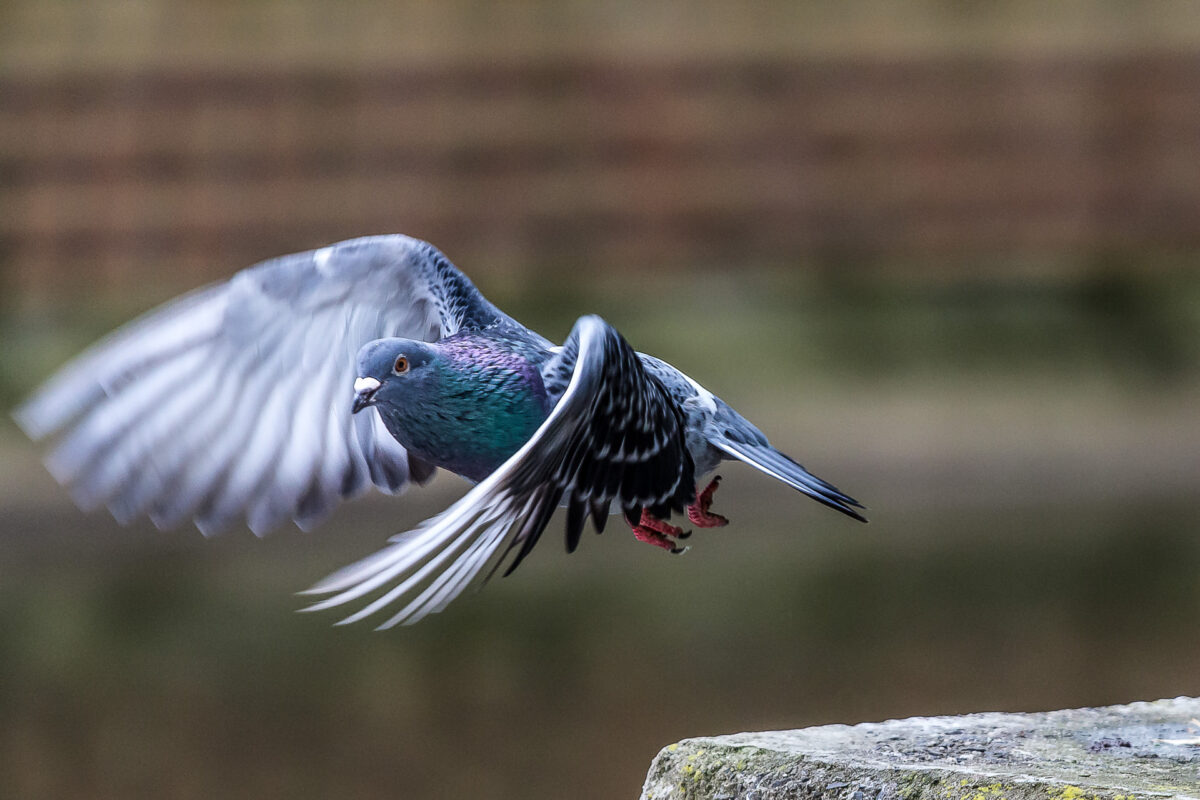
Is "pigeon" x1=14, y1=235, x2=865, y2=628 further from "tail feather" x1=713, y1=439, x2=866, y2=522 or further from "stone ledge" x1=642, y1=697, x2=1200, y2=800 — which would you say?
"stone ledge" x1=642, y1=697, x2=1200, y2=800

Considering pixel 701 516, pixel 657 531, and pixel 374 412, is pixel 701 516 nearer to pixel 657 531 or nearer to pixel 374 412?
pixel 657 531

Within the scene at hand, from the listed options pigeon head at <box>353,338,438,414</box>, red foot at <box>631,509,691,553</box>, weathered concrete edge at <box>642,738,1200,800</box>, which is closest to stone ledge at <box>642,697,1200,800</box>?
weathered concrete edge at <box>642,738,1200,800</box>

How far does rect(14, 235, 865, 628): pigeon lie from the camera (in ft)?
3.51

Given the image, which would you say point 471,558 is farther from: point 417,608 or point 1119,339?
point 1119,339

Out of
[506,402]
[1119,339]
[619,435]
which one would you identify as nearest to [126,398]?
[506,402]

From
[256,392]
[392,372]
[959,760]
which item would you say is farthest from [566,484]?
[256,392]

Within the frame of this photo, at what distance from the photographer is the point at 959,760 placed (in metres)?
1.08

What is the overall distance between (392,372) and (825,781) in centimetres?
43

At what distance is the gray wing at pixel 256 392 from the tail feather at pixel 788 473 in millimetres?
252

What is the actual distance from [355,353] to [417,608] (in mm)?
555

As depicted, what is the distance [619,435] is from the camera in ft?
3.58

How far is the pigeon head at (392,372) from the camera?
44.4 inches

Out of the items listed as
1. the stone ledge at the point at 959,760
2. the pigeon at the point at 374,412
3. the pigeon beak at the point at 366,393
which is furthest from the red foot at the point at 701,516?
the pigeon beak at the point at 366,393

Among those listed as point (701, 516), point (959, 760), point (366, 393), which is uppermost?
point (366, 393)
